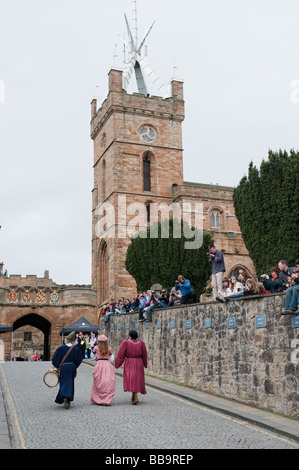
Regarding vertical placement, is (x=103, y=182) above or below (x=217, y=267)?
above

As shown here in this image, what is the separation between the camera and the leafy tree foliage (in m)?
23.3

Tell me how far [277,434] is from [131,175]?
3896cm

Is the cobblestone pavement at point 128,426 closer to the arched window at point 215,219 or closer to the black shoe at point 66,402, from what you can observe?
the black shoe at point 66,402

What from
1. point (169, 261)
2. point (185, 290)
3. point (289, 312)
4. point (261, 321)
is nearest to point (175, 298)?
point (185, 290)

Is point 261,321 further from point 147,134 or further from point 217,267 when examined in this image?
point 147,134

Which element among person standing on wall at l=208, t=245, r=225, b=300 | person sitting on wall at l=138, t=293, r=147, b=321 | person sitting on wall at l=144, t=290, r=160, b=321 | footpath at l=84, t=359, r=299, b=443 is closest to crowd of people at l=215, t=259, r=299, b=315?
person standing on wall at l=208, t=245, r=225, b=300

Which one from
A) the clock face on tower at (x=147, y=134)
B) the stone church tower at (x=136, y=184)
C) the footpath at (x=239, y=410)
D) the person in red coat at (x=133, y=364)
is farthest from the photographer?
the clock face on tower at (x=147, y=134)

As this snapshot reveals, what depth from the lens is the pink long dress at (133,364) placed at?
1213 cm

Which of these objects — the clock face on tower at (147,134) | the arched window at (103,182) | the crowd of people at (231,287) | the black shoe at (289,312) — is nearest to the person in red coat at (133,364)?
the crowd of people at (231,287)

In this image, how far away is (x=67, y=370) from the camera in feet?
37.8

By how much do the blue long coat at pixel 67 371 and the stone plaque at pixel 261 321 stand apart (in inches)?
145

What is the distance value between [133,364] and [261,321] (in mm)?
2815

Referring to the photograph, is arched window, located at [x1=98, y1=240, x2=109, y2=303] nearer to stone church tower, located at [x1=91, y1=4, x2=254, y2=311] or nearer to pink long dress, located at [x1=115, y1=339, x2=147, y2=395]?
stone church tower, located at [x1=91, y1=4, x2=254, y2=311]

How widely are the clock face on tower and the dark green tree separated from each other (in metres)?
15.0
